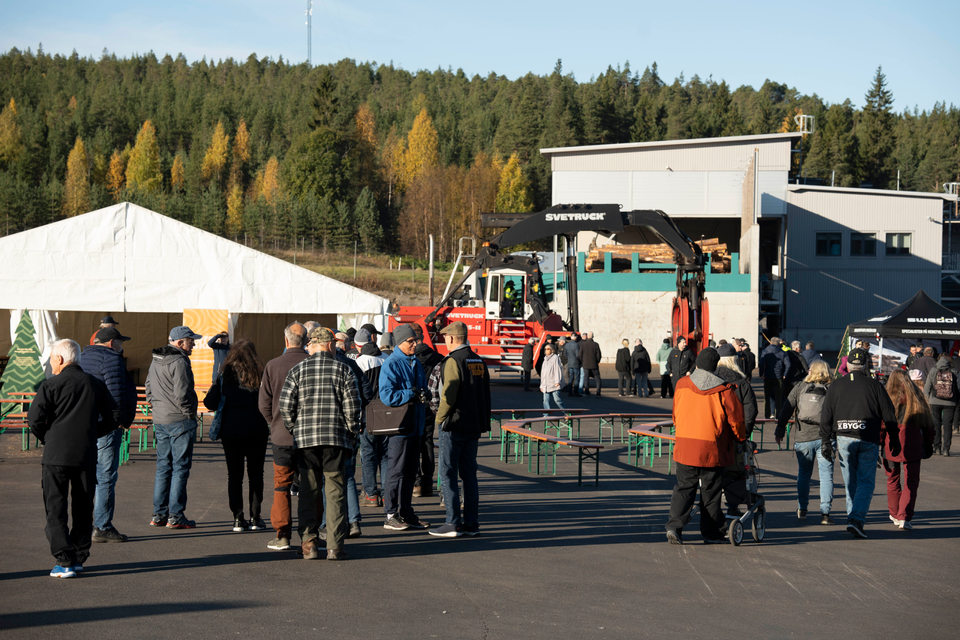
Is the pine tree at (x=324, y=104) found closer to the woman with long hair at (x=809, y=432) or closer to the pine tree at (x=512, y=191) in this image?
the pine tree at (x=512, y=191)

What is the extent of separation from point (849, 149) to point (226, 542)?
97609mm

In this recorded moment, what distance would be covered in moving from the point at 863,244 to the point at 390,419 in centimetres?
3974

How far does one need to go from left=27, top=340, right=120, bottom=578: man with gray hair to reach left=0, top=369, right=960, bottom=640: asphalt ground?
9.0 inches

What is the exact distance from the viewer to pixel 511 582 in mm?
5664

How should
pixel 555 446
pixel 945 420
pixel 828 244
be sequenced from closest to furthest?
pixel 555 446, pixel 945 420, pixel 828 244

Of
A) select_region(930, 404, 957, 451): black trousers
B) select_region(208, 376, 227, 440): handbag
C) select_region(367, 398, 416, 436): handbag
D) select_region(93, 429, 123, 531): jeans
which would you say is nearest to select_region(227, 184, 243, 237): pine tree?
select_region(930, 404, 957, 451): black trousers

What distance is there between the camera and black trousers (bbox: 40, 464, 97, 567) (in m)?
5.46

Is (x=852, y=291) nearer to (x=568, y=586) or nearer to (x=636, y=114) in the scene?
(x=568, y=586)

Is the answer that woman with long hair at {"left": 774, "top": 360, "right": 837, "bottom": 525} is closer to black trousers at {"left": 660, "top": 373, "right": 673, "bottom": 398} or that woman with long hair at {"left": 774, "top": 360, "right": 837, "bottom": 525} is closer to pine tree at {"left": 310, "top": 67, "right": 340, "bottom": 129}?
black trousers at {"left": 660, "top": 373, "right": 673, "bottom": 398}

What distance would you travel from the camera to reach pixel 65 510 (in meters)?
5.53

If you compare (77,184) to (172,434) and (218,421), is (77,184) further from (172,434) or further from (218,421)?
(218,421)

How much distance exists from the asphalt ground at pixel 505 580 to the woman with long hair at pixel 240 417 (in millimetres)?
493

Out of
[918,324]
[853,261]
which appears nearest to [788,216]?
[853,261]

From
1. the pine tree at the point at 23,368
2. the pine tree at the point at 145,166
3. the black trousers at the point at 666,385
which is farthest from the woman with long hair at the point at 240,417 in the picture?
the pine tree at the point at 145,166
